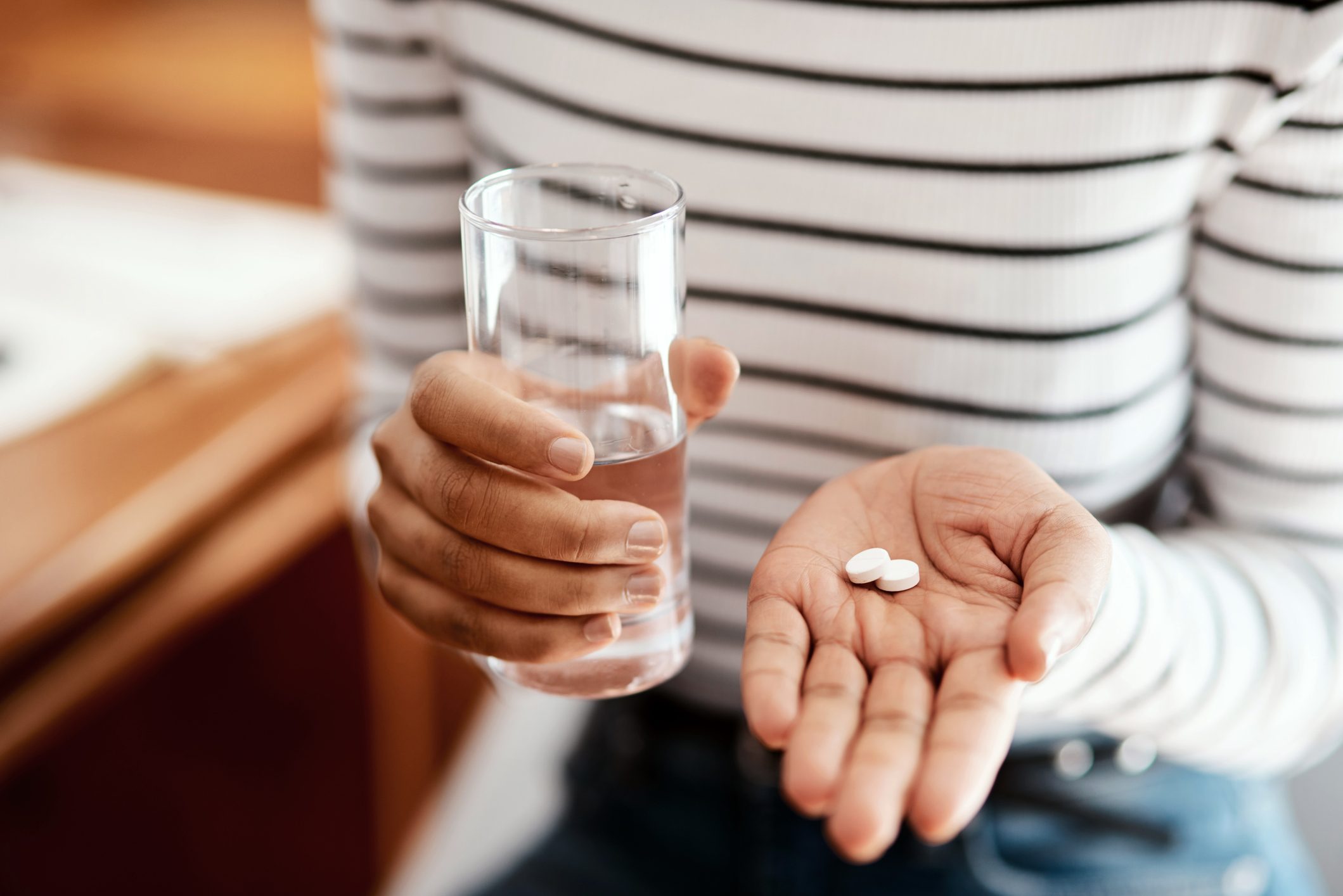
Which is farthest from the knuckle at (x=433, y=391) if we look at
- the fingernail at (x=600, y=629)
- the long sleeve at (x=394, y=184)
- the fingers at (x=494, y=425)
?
the long sleeve at (x=394, y=184)

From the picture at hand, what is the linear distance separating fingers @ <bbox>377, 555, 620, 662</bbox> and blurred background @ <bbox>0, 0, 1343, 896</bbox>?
37cm

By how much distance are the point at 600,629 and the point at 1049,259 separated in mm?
329

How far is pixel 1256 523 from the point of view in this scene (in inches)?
26.4

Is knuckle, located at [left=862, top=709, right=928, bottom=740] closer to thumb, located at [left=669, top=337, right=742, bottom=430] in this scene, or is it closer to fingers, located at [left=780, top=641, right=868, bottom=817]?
fingers, located at [left=780, top=641, right=868, bottom=817]

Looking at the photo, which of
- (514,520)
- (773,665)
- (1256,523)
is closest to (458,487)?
(514,520)

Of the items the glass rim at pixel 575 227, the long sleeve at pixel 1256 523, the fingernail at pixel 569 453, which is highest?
the glass rim at pixel 575 227

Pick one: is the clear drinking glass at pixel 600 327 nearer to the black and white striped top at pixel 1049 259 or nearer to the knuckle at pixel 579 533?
the knuckle at pixel 579 533

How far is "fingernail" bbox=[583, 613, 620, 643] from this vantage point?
17.2 inches

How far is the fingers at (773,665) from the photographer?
1.15ft

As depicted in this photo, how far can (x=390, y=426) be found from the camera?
1.65 ft

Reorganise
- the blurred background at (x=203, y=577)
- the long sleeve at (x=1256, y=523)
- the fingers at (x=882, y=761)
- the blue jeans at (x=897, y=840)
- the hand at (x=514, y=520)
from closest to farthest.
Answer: the fingers at (x=882, y=761), the hand at (x=514, y=520), the long sleeve at (x=1256, y=523), the blue jeans at (x=897, y=840), the blurred background at (x=203, y=577)

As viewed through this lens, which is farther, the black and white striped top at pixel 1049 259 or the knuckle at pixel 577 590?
the black and white striped top at pixel 1049 259

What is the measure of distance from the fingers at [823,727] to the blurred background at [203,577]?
0.53 meters

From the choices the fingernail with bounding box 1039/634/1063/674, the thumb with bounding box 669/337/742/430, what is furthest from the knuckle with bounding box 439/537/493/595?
the fingernail with bounding box 1039/634/1063/674
